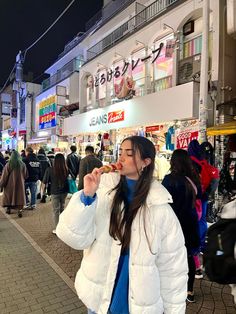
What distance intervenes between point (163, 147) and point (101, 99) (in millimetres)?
6348

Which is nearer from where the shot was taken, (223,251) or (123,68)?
(223,251)

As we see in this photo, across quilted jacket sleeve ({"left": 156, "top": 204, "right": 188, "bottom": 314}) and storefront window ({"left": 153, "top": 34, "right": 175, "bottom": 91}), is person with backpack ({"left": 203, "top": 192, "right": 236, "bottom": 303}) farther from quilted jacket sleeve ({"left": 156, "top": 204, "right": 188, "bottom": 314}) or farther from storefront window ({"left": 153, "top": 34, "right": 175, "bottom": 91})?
storefront window ({"left": 153, "top": 34, "right": 175, "bottom": 91})

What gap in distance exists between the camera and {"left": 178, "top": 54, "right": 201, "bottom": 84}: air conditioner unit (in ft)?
33.5

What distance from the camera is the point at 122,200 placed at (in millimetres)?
2057

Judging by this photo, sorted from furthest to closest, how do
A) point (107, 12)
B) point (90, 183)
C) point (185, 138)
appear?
point (107, 12) < point (185, 138) < point (90, 183)

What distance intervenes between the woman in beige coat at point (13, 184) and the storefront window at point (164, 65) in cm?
687

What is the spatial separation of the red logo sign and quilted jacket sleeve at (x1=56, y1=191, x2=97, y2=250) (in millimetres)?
11165

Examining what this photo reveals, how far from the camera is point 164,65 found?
1174 centimetres

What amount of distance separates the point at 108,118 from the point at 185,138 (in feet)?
17.7

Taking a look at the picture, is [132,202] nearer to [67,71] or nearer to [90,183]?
[90,183]

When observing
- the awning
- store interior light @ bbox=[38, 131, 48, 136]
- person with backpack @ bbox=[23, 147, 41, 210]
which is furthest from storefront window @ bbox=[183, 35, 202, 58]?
store interior light @ bbox=[38, 131, 48, 136]

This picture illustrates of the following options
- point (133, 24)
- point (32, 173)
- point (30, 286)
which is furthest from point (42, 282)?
point (133, 24)

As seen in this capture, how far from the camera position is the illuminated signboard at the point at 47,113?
21.1 meters

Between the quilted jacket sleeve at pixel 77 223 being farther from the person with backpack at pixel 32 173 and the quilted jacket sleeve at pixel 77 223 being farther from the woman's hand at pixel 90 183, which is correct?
the person with backpack at pixel 32 173
